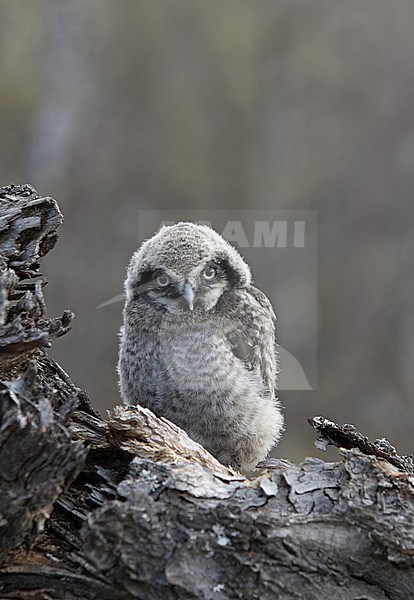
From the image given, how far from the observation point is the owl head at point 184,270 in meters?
1.71

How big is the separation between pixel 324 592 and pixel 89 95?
3.98 m

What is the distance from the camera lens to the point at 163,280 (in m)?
1.76

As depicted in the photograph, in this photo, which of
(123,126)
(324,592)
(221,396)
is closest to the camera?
(324,592)

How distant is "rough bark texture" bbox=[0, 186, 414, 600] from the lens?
973 mm

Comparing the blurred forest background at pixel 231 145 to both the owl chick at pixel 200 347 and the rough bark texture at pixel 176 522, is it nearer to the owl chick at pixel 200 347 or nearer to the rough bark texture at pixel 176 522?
the owl chick at pixel 200 347

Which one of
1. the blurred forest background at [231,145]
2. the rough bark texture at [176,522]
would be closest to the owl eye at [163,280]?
the rough bark texture at [176,522]

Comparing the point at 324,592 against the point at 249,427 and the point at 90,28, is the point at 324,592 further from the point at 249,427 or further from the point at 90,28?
the point at 90,28

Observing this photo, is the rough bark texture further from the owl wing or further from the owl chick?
the owl wing

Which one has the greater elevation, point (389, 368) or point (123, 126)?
point (123, 126)

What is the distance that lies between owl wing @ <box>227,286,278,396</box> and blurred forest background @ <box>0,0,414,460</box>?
8.06ft

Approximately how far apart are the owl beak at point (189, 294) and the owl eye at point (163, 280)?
2.7 inches

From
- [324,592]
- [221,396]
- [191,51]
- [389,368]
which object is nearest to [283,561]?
[324,592]

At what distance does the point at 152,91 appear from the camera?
4.41m

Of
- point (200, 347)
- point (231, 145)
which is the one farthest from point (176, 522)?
point (231, 145)
